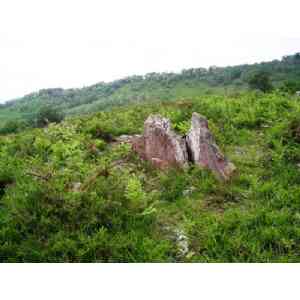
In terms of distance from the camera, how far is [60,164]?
784 centimetres

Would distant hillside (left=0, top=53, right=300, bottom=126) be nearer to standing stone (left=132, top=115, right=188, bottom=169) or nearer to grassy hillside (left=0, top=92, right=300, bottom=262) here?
standing stone (left=132, top=115, right=188, bottom=169)

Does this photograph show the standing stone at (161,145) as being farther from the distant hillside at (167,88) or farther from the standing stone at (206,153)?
the distant hillside at (167,88)

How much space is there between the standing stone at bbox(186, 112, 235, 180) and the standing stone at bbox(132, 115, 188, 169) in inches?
10.3

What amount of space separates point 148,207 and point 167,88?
3368 inches

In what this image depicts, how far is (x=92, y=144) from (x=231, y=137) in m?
3.85

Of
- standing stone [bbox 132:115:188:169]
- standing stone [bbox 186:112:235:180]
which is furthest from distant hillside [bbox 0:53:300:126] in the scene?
standing stone [bbox 186:112:235:180]

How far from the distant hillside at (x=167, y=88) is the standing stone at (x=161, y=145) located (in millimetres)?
53346

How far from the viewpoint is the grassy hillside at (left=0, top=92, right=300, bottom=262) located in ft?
14.9

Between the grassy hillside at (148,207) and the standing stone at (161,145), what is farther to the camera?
the standing stone at (161,145)

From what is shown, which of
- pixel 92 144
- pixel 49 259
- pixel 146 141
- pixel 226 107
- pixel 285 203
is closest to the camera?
pixel 49 259

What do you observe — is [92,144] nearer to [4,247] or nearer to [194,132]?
[194,132]

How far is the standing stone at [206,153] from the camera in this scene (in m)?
6.91

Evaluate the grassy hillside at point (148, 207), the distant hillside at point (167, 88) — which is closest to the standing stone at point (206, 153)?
the grassy hillside at point (148, 207)
